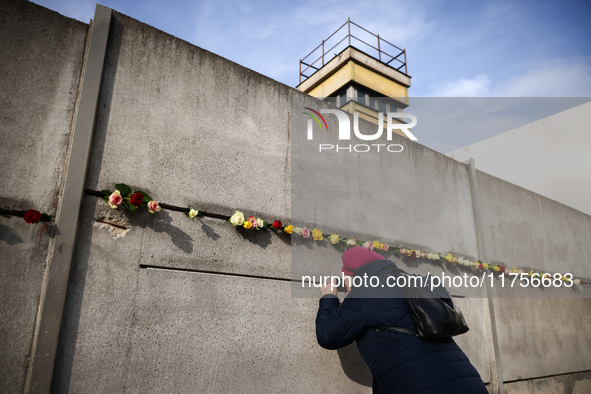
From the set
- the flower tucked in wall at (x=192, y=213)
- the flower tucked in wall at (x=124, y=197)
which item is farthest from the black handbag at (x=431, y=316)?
the flower tucked in wall at (x=124, y=197)

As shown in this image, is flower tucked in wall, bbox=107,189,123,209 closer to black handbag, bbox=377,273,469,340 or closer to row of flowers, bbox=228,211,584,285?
row of flowers, bbox=228,211,584,285

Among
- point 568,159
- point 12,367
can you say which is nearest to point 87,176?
point 12,367

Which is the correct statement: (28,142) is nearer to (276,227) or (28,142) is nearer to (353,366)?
(276,227)

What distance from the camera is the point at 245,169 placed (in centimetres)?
374

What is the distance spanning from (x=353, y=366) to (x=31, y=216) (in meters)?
3.03

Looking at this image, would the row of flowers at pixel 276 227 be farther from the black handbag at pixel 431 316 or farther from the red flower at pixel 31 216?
the black handbag at pixel 431 316

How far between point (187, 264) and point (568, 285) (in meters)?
6.96

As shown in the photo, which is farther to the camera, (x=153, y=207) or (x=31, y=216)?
(x=153, y=207)

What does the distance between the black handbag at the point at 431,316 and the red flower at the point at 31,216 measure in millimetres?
2364

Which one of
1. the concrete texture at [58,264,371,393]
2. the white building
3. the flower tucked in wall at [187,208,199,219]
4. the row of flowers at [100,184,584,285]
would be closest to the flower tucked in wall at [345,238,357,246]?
the row of flowers at [100,184,584,285]

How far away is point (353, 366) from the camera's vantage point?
154 inches

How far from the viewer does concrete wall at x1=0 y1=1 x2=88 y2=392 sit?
8.10ft

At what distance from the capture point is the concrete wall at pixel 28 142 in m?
2.47

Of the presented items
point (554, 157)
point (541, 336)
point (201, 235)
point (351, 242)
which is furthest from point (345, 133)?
point (554, 157)
